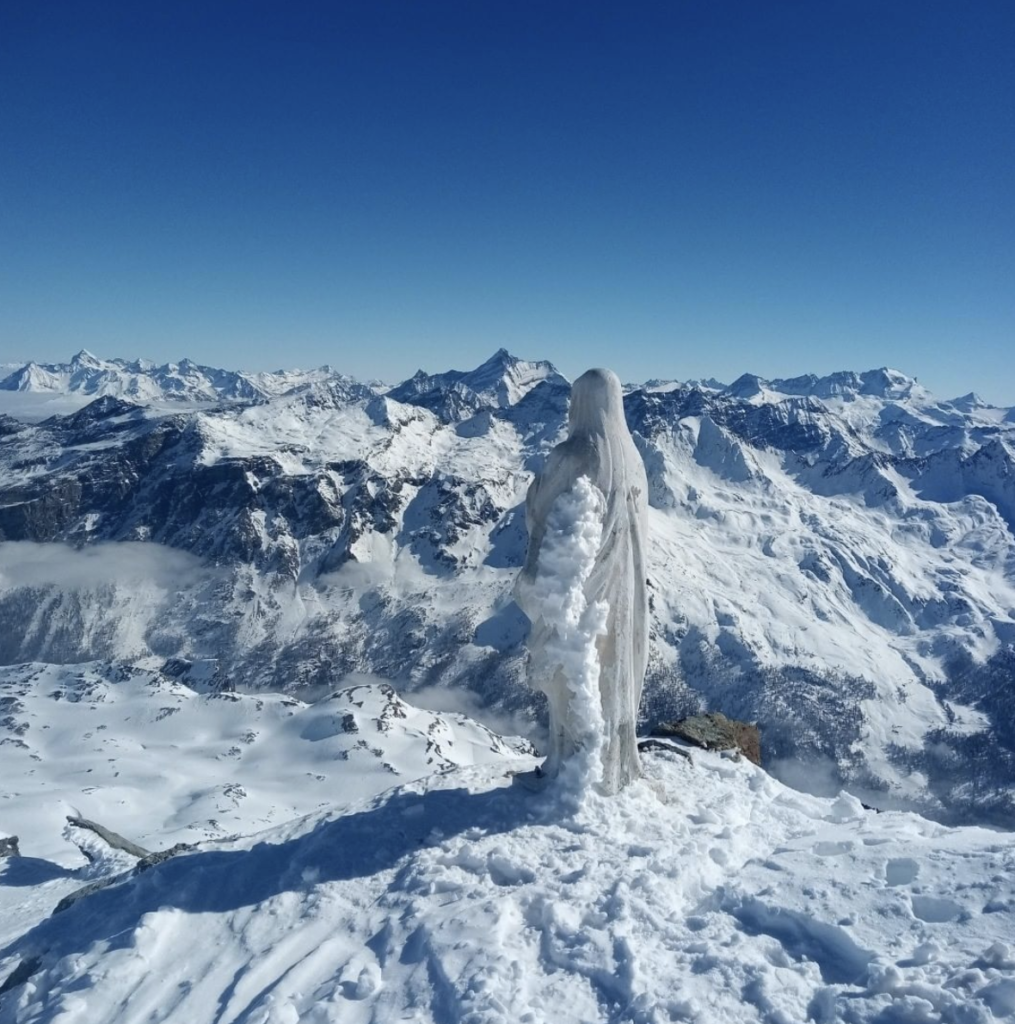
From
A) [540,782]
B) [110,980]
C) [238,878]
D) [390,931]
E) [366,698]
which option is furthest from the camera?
[366,698]

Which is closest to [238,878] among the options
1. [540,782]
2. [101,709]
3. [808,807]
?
[540,782]

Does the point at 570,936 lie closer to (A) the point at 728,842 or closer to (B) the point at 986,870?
(A) the point at 728,842


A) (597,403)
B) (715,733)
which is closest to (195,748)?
(715,733)

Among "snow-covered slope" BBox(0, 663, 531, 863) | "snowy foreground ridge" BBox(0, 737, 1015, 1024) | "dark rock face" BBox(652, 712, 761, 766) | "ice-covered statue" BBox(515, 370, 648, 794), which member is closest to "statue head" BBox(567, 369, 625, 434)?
"ice-covered statue" BBox(515, 370, 648, 794)

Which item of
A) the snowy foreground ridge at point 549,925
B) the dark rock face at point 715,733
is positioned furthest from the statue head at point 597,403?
the dark rock face at point 715,733

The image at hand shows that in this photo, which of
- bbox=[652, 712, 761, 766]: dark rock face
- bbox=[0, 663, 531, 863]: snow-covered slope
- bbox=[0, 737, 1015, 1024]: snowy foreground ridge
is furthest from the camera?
bbox=[0, 663, 531, 863]: snow-covered slope

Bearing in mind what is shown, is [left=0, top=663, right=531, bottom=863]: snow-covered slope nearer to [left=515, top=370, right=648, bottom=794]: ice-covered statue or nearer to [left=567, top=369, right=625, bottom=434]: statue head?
[left=515, top=370, right=648, bottom=794]: ice-covered statue

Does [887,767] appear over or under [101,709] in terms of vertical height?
under
